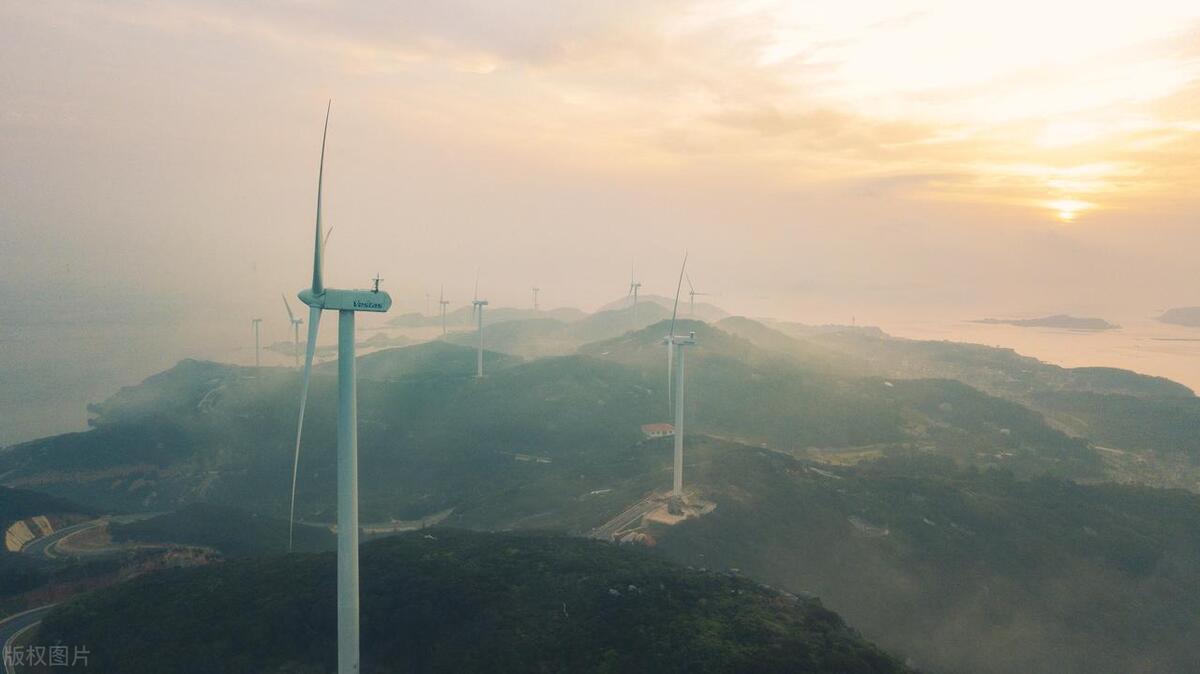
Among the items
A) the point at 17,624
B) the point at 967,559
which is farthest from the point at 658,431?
the point at 17,624

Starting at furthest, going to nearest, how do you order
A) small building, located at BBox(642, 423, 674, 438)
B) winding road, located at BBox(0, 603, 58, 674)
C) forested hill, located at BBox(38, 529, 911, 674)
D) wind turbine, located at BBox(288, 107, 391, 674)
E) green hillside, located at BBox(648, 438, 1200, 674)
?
1. small building, located at BBox(642, 423, 674, 438)
2. green hillside, located at BBox(648, 438, 1200, 674)
3. winding road, located at BBox(0, 603, 58, 674)
4. forested hill, located at BBox(38, 529, 911, 674)
5. wind turbine, located at BBox(288, 107, 391, 674)

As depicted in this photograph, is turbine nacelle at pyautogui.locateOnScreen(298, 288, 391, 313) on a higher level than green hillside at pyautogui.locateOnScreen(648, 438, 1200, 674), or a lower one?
higher

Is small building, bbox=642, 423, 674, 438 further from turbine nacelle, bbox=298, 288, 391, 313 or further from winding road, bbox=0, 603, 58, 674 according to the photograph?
turbine nacelle, bbox=298, 288, 391, 313

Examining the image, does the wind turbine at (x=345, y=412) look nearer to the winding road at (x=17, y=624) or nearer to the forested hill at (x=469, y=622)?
the forested hill at (x=469, y=622)

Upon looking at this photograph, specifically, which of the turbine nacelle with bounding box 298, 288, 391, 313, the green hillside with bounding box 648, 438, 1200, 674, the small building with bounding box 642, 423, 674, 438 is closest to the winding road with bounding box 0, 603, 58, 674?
the turbine nacelle with bounding box 298, 288, 391, 313

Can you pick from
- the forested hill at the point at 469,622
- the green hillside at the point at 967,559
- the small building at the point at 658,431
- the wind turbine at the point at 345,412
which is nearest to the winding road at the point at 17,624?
the forested hill at the point at 469,622

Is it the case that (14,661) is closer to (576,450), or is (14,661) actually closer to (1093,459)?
(576,450)
